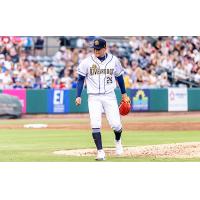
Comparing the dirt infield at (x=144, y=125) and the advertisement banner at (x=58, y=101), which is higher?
the advertisement banner at (x=58, y=101)

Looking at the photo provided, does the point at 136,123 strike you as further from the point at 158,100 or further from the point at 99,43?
the point at 99,43

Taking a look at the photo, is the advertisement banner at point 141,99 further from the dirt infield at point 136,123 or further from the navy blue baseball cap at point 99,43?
the navy blue baseball cap at point 99,43

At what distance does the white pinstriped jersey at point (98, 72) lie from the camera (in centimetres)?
802

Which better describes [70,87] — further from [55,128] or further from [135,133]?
[135,133]

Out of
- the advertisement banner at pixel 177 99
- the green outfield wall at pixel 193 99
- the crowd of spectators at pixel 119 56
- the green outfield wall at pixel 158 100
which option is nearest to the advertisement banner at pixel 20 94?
the crowd of spectators at pixel 119 56

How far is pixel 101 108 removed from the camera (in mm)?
8094

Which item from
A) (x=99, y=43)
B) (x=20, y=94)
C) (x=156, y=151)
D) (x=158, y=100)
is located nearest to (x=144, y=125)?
(x=158, y=100)

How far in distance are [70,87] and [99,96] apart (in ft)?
24.3

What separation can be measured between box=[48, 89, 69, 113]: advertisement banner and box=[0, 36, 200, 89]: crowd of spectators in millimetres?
302

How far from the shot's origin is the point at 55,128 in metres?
12.8

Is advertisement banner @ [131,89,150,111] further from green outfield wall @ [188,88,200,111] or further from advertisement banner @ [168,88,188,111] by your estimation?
green outfield wall @ [188,88,200,111]

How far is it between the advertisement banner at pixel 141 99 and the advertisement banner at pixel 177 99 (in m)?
0.56

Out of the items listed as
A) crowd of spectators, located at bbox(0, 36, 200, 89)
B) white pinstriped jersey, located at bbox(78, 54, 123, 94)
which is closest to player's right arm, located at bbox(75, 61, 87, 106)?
white pinstriped jersey, located at bbox(78, 54, 123, 94)

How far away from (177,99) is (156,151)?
687 cm
